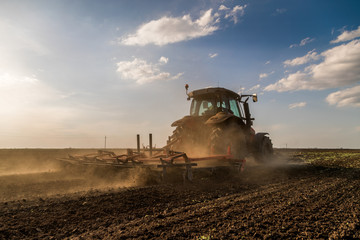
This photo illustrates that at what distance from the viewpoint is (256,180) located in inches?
254

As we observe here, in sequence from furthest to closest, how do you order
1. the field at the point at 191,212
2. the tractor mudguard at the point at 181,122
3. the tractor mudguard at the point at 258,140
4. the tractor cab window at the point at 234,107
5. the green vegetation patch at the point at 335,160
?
the green vegetation patch at the point at 335,160 < the tractor mudguard at the point at 258,140 < the tractor cab window at the point at 234,107 < the tractor mudguard at the point at 181,122 < the field at the point at 191,212

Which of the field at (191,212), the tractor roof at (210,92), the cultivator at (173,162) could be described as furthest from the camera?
the tractor roof at (210,92)

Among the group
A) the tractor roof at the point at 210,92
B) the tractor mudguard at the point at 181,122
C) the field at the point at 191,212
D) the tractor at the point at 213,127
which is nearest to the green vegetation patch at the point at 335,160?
the tractor at the point at 213,127

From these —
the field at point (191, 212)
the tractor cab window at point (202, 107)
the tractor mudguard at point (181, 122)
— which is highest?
the tractor cab window at point (202, 107)

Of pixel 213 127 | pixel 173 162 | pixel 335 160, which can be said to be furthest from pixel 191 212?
pixel 335 160

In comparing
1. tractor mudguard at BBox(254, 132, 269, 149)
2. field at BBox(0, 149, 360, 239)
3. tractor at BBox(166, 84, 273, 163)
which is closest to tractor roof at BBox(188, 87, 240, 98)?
tractor at BBox(166, 84, 273, 163)

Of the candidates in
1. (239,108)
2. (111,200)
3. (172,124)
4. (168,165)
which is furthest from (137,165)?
(239,108)

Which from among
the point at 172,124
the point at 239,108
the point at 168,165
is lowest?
the point at 168,165

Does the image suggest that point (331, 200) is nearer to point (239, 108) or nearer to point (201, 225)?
point (201, 225)

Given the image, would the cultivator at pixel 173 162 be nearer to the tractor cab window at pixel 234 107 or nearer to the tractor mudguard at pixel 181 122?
the tractor mudguard at pixel 181 122

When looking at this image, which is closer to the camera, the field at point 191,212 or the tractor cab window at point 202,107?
the field at point 191,212

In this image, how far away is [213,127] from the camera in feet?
23.8

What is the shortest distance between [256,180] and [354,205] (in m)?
2.64

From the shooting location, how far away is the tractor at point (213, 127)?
6.94 meters
